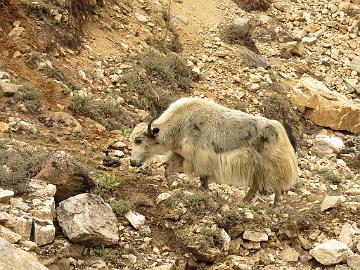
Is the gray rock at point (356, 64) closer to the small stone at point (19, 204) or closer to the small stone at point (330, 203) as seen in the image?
the small stone at point (330, 203)

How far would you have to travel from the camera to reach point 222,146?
8.45 meters

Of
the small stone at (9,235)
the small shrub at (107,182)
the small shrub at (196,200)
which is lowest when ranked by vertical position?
the small shrub at (196,200)

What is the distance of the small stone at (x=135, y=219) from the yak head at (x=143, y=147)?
1647 millimetres

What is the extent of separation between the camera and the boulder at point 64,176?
23.0ft

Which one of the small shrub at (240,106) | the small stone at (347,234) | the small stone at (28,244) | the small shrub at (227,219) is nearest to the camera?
the small stone at (28,244)

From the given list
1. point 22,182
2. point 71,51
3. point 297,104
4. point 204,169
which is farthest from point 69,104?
point 297,104

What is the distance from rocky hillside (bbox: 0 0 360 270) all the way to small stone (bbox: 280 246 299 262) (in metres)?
0.02

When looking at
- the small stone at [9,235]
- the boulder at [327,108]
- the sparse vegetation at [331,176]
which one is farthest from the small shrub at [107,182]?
the boulder at [327,108]

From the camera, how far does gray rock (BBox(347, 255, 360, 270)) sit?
7.23 metres

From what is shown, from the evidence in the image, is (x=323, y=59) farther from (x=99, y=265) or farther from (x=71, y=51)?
(x=99, y=265)

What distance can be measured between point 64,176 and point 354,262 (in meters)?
3.44

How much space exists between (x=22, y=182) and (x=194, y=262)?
2101 mm

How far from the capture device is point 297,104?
45.6 feet

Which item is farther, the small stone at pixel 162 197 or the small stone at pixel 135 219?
the small stone at pixel 162 197
